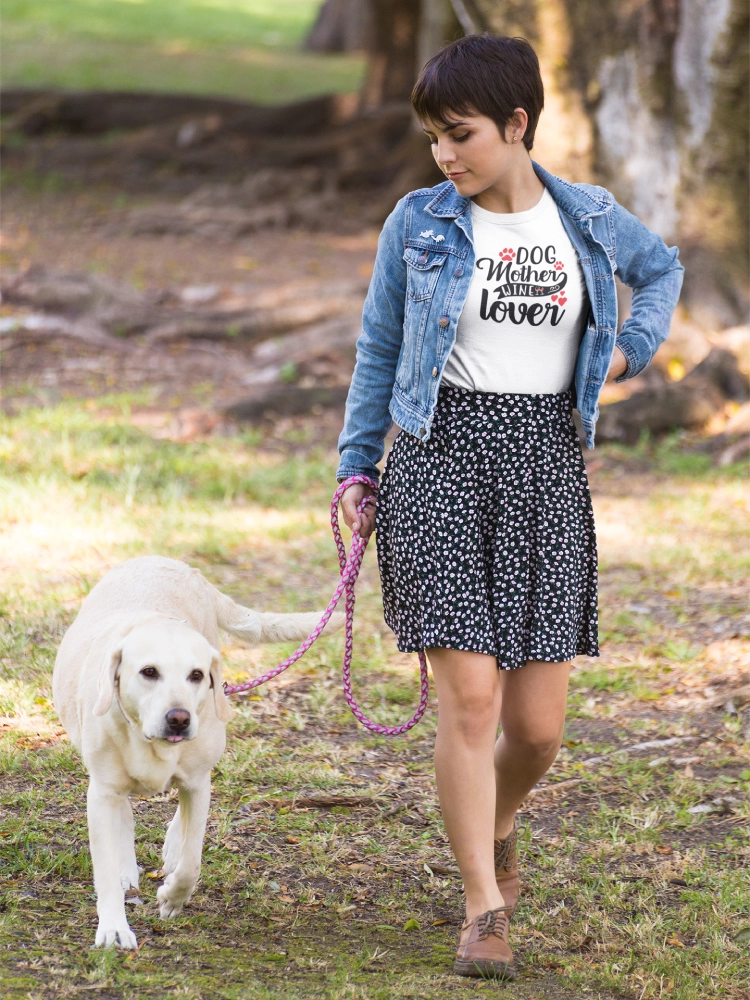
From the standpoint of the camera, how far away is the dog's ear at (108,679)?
9.85ft

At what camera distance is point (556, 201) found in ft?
10.5

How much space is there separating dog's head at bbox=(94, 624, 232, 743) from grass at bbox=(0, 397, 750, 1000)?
0.58m

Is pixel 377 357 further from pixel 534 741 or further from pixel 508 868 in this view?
pixel 508 868

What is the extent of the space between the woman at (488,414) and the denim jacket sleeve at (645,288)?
14 cm

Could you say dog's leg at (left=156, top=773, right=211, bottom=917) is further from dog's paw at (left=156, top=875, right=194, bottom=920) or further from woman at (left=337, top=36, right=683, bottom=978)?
woman at (left=337, top=36, right=683, bottom=978)

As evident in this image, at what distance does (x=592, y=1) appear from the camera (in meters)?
9.59

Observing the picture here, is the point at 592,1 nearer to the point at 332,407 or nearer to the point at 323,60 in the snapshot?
the point at 332,407

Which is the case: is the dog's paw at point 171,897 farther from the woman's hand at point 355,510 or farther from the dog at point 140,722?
the woman's hand at point 355,510

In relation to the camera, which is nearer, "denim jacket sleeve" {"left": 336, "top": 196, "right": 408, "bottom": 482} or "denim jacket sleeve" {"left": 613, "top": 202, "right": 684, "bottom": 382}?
"denim jacket sleeve" {"left": 336, "top": 196, "right": 408, "bottom": 482}

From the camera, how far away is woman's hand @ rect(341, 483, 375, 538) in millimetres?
3363

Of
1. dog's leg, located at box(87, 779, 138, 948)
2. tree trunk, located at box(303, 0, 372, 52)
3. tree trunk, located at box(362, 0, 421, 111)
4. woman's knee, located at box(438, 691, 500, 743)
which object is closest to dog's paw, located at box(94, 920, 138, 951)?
dog's leg, located at box(87, 779, 138, 948)

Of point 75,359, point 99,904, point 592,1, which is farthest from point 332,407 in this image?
point 99,904

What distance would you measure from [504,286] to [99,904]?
186 centimetres

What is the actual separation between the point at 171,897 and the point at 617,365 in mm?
1869
